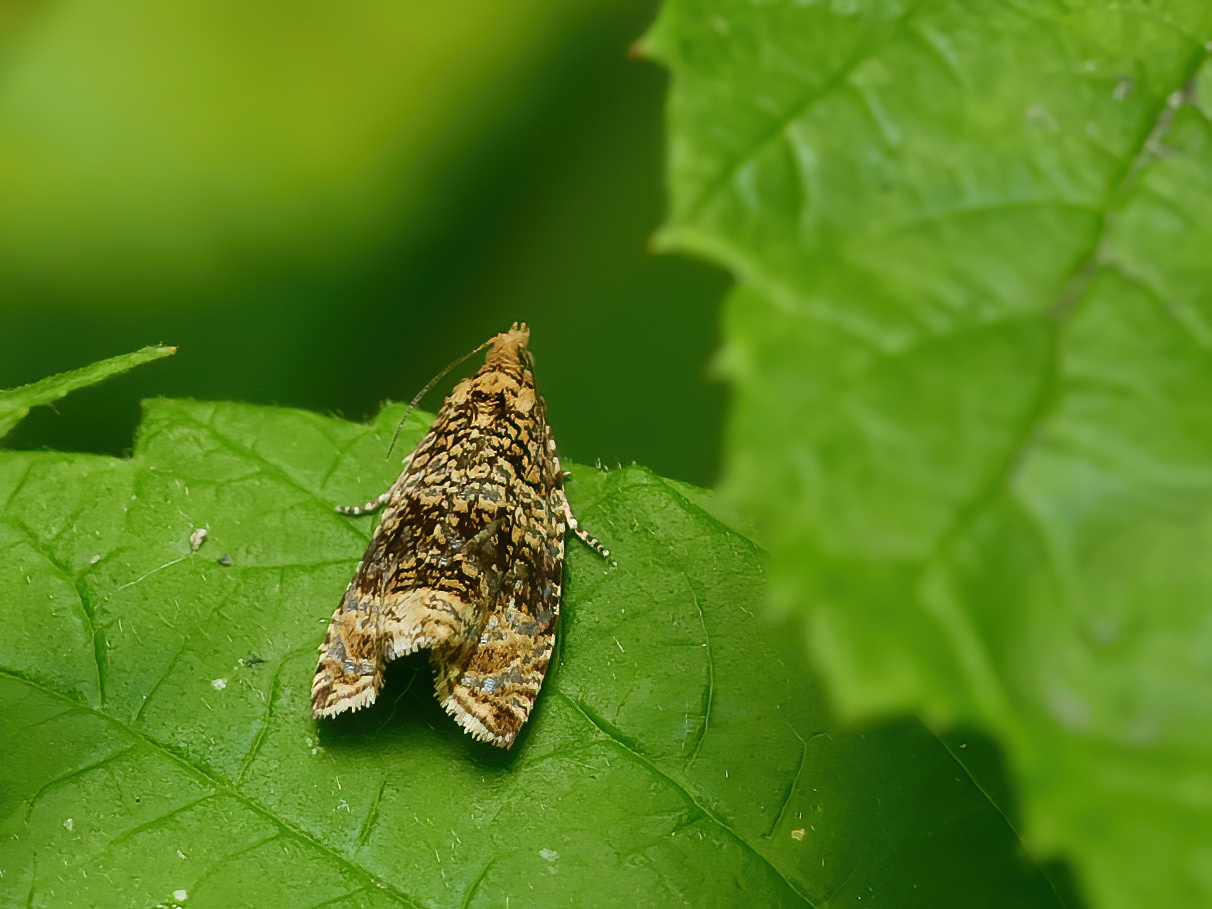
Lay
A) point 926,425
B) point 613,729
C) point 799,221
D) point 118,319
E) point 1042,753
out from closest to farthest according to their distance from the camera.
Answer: point 1042,753, point 926,425, point 799,221, point 613,729, point 118,319

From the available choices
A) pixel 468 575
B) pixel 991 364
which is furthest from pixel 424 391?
pixel 991 364

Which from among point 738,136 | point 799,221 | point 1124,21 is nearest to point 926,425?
point 799,221

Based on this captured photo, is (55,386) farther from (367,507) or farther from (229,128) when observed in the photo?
(229,128)

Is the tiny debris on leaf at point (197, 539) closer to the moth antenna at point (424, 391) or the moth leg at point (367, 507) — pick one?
the moth leg at point (367, 507)

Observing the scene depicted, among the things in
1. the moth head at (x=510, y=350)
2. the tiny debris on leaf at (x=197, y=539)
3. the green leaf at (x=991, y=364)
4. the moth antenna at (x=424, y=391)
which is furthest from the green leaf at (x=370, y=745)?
the moth head at (x=510, y=350)

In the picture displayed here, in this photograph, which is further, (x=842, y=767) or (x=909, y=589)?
(x=842, y=767)

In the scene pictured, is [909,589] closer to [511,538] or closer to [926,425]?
[926,425]
